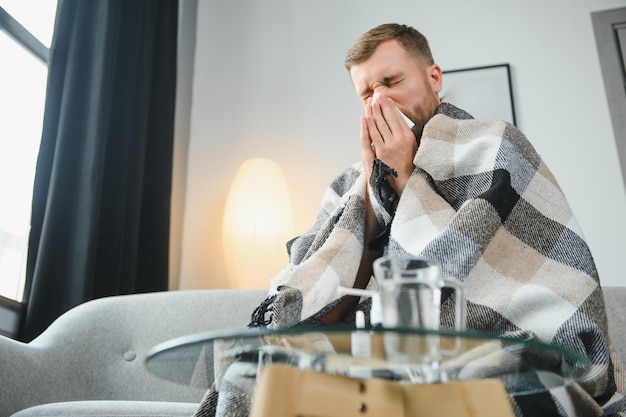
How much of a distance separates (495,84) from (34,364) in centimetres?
177

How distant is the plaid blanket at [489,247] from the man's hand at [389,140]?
51mm

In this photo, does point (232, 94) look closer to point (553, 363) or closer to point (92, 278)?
point (92, 278)

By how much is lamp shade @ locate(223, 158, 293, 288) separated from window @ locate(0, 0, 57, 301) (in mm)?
687

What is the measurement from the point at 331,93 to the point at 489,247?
1673 millimetres

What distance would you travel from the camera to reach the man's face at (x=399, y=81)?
4.64 ft

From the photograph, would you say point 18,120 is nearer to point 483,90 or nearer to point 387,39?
point 387,39

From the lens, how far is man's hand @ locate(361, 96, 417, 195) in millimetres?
1215

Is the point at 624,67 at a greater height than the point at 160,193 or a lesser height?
greater

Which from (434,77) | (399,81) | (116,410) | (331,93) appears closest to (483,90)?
(331,93)

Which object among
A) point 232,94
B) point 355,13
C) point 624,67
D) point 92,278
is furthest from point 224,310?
point 624,67

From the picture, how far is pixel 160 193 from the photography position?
7.68 ft

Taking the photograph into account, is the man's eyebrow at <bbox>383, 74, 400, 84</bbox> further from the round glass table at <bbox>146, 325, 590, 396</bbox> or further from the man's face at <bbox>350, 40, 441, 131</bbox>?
the round glass table at <bbox>146, 325, 590, 396</bbox>

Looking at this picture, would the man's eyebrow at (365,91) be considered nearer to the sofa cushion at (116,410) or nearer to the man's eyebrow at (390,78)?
the man's eyebrow at (390,78)

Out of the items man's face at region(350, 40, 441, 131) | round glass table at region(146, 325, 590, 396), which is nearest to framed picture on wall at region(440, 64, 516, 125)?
man's face at region(350, 40, 441, 131)
